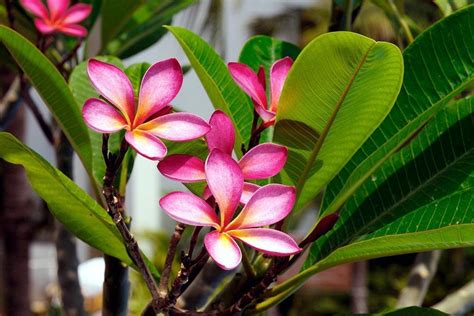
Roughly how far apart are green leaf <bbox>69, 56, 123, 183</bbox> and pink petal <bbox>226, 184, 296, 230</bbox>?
0.24 meters

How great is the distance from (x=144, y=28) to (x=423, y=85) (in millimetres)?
640

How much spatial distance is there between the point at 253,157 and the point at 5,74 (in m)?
1.40

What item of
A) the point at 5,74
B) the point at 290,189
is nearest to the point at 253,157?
the point at 290,189

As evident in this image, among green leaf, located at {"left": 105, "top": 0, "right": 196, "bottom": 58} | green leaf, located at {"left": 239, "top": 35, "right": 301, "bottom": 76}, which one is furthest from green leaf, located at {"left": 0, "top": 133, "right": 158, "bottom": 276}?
green leaf, located at {"left": 105, "top": 0, "right": 196, "bottom": 58}

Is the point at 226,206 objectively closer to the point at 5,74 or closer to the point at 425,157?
the point at 425,157

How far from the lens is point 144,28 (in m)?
1.23

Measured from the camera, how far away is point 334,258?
0.62 meters

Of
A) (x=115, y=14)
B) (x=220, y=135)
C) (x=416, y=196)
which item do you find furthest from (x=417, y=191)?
(x=115, y=14)

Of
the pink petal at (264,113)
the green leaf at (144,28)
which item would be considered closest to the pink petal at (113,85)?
the pink petal at (264,113)

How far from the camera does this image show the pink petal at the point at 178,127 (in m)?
0.53

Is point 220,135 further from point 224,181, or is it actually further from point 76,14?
point 76,14

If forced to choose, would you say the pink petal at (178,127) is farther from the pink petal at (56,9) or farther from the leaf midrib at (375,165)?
the pink petal at (56,9)

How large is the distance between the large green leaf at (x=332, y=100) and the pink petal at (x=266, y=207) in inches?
3.7

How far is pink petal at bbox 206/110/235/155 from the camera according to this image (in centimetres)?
55
